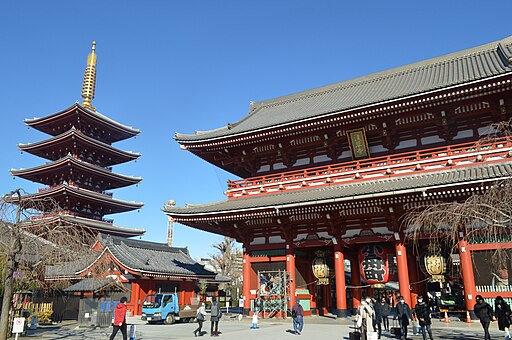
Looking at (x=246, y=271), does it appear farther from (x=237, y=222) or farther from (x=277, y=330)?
(x=277, y=330)

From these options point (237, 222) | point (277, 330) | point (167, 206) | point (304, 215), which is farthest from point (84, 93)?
point (277, 330)

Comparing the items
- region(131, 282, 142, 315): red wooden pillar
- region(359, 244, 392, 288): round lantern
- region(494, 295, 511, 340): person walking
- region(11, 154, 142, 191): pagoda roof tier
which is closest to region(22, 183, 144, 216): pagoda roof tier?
region(11, 154, 142, 191): pagoda roof tier

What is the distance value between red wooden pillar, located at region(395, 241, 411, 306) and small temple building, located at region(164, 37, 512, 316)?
69 millimetres

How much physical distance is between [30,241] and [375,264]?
1588cm

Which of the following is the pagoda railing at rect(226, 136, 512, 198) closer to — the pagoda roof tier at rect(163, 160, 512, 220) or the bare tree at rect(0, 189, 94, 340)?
the pagoda roof tier at rect(163, 160, 512, 220)

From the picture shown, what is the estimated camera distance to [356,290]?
21703mm

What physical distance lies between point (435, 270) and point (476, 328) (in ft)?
9.44

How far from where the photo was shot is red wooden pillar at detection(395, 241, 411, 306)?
60.1 feet

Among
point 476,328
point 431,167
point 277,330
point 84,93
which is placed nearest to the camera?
point 476,328

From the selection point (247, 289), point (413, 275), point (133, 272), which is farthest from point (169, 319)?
point (413, 275)

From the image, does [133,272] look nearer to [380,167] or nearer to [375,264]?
[375,264]

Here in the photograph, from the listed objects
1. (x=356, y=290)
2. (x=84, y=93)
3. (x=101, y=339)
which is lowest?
(x=101, y=339)

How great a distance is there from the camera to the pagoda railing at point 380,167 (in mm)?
17297

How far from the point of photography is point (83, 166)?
43.8 m
